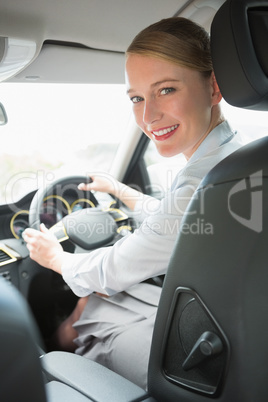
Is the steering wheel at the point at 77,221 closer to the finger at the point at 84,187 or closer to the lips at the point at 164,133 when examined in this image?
the finger at the point at 84,187

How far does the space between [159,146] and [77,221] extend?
2.42ft

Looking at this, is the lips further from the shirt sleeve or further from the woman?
the shirt sleeve

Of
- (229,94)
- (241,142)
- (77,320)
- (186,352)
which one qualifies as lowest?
(77,320)

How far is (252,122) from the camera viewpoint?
7.51 ft

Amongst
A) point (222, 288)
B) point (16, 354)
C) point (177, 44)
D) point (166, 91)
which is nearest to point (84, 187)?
point (166, 91)

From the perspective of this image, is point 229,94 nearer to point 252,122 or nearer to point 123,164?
point 252,122

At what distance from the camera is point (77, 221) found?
2.11m

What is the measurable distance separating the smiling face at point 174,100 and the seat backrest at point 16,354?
0.98 m

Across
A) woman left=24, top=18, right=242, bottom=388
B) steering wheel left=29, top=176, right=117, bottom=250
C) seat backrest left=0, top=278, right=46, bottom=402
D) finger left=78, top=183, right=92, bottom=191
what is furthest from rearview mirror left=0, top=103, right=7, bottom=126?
seat backrest left=0, top=278, right=46, bottom=402

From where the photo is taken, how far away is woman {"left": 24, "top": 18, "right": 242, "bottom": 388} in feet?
4.33

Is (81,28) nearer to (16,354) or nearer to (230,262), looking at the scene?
(230,262)

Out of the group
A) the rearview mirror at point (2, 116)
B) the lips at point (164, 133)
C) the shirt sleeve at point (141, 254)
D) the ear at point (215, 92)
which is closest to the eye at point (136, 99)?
the lips at point (164, 133)

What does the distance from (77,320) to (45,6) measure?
1.23 metres

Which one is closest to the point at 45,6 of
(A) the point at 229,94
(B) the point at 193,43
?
(B) the point at 193,43
